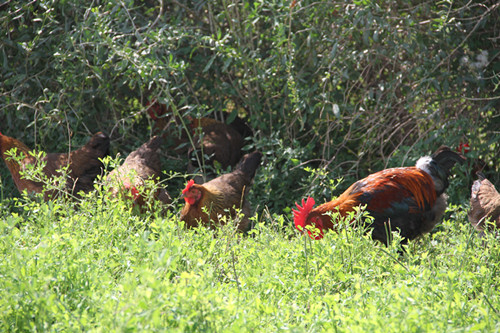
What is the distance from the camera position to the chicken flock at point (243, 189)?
4.47 meters

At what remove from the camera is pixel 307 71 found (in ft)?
21.1

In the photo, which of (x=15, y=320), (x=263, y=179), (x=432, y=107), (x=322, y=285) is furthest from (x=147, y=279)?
(x=432, y=107)

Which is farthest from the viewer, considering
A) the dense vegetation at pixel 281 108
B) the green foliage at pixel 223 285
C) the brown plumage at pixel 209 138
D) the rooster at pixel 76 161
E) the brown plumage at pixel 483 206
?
the brown plumage at pixel 209 138

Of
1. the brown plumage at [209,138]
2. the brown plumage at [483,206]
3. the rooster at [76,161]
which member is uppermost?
the rooster at [76,161]

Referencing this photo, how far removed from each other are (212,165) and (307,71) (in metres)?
1.47

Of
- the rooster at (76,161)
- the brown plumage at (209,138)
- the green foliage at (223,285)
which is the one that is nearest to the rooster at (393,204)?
the green foliage at (223,285)

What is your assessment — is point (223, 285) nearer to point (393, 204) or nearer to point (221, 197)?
point (393, 204)

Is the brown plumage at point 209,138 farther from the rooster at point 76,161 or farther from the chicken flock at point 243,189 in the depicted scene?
the rooster at point 76,161

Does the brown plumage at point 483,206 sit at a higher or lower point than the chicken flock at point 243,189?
lower

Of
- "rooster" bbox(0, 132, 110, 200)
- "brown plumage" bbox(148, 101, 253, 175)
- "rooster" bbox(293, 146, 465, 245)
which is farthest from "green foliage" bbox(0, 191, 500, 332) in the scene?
"brown plumage" bbox(148, 101, 253, 175)

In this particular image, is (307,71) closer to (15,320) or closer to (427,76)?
(427,76)

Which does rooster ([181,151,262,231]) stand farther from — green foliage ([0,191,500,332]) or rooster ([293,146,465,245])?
green foliage ([0,191,500,332])

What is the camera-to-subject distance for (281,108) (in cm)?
645

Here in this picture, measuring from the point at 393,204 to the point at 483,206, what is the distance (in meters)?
0.73
